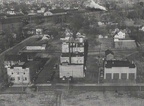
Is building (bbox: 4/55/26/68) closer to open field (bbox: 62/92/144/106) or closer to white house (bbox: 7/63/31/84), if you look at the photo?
white house (bbox: 7/63/31/84)

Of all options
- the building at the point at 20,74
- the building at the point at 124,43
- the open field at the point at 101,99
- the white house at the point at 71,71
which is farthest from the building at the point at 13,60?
the building at the point at 124,43

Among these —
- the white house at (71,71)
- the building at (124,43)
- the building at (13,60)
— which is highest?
the building at (124,43)

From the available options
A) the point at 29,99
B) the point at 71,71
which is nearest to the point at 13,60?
the point at 71,71

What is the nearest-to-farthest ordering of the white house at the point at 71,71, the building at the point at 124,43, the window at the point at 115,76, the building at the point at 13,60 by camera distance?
1. the window at the point at 115,76
2. the white house at the point at 71,71
3. the building at the point at 13,60
4. the building at the point at 124,43

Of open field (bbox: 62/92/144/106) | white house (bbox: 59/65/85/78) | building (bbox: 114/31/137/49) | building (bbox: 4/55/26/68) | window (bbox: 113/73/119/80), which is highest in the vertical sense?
building (bbox: 114/31/137/49)

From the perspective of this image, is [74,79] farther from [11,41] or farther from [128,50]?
[11,41]

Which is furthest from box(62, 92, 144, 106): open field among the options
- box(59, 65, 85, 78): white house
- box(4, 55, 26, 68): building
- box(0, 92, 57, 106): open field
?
box(4, 55, 26, 68): building

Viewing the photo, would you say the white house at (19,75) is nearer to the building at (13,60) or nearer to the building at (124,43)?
the building at (13,60)

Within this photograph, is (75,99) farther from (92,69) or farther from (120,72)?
(92,69)
